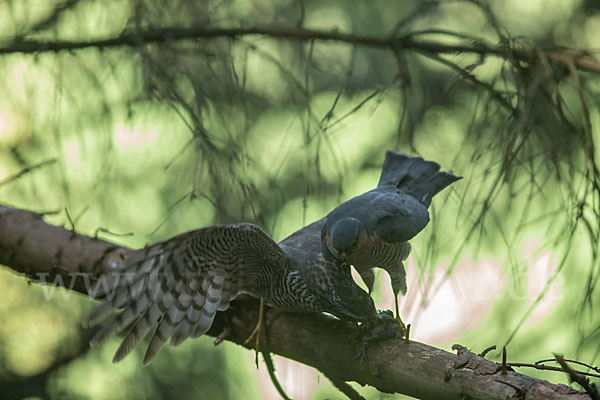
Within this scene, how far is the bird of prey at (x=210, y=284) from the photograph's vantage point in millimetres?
1783

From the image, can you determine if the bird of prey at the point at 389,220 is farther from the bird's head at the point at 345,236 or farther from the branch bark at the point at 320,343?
the branch bark at the point at 320,343

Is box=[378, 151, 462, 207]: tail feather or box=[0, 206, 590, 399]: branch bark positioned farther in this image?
box=[378, 151, 462, 207]: tail feather

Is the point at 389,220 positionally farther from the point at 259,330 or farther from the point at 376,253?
the point at 259,330

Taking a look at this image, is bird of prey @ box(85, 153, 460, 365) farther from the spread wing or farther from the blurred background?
the blurred background

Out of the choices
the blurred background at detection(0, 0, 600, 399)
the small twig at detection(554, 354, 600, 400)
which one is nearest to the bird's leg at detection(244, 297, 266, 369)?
the blurred background at detection(0, 0, 600, 399)

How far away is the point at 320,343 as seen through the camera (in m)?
1.86

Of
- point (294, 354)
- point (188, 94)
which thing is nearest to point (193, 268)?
point (294, 354)

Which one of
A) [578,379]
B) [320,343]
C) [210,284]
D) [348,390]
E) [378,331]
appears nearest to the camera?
[578,379]

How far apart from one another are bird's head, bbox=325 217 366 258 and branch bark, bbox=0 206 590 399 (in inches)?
10.1

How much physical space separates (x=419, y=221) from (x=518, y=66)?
21.5 inches

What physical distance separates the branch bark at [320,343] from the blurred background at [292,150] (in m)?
0.12

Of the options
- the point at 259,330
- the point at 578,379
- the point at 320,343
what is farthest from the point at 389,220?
the point at 578,379

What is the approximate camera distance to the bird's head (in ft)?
5.80

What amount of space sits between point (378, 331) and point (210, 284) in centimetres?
58
